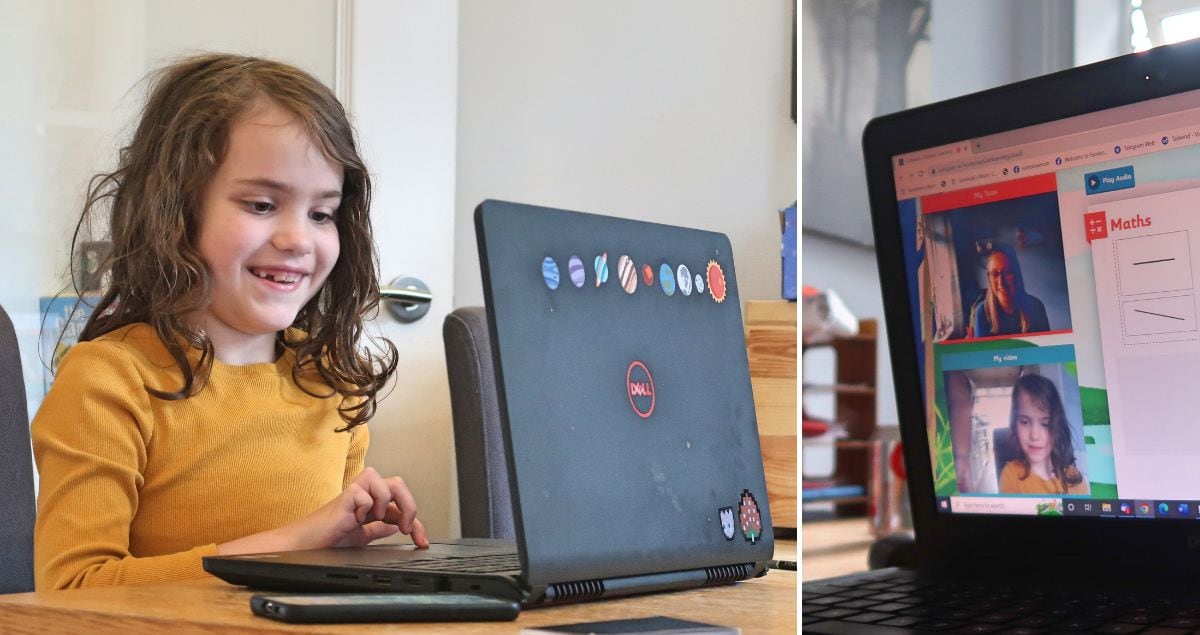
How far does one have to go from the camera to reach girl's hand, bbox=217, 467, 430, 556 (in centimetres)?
77

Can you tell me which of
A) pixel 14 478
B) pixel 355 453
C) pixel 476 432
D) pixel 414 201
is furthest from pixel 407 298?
pixel 14 478

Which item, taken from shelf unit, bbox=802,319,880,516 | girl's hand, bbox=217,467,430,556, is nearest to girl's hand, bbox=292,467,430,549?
girl's hand, bbox=217,467,430,556

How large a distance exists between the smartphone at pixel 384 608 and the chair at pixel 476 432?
803 millimetres

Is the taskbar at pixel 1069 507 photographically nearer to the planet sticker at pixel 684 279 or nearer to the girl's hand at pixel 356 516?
the planet sticker at pixel 684 279

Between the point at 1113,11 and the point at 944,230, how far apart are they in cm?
122

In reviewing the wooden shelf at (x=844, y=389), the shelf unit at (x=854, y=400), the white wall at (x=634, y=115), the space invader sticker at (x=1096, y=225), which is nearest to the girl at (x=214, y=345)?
the space invader sticker at (x=1096, y=225)

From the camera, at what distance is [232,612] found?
49cm

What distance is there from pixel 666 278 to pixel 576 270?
7 centimetres

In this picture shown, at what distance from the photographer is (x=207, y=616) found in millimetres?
474

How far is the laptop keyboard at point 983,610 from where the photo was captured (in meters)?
0.51

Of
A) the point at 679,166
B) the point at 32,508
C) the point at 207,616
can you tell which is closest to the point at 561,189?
the point at 679,166

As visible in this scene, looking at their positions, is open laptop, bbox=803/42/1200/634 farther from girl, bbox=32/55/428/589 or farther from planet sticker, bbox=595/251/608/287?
girl, bbox=32/55/428/589

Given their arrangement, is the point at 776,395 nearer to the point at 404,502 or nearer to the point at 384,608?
the point at 404,502

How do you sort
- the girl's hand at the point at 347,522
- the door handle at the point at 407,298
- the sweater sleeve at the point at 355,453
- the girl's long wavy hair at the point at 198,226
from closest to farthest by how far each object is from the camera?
the girl's hand at the point at 347,522 < the girl's long wavy hair at the point at 198,226 < the sweater sleeve at the point at 355,453 < the door handle at the point at 407,298
